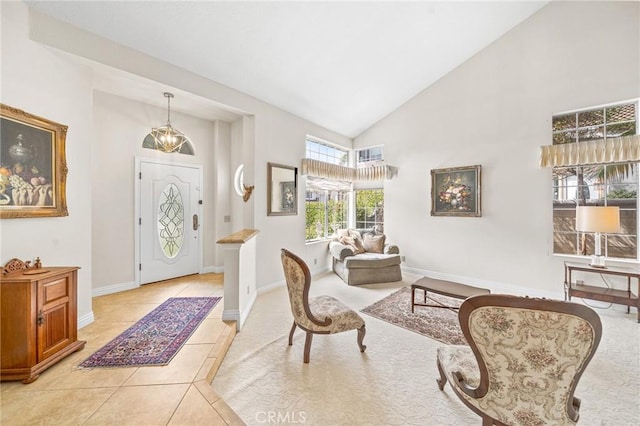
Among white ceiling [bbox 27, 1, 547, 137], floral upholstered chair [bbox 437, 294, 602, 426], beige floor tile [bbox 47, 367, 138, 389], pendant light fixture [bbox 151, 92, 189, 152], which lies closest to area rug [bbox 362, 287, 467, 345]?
floral upholstered chair [bbox 437, 294, 602, 426]

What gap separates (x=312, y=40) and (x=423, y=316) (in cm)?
397

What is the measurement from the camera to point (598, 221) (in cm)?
316

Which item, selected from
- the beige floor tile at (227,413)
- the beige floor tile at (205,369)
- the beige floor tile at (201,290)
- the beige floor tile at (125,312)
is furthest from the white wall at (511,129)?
the beige floor tile at (125,312)

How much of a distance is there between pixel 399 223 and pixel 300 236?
7.50ft

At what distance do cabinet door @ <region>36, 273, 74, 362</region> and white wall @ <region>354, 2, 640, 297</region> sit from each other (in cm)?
525

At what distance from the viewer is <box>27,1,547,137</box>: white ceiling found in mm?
2535

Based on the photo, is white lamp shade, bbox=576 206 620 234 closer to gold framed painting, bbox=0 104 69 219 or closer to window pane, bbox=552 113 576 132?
window pane, bbox=552 113 576 132

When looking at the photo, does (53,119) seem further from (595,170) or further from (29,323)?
(595,170)

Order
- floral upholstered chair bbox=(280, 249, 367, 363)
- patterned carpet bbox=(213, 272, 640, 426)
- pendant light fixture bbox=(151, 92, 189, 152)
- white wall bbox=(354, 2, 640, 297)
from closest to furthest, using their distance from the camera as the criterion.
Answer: patterned carpet bbox=(213, 272, 640, 426) < floral upholstered chair bbox=(280, 249, 367, 363) < white wall bbox=(354, 2, 640, 297) < pendant light fixture bbox=(151, 92, 189, 152)

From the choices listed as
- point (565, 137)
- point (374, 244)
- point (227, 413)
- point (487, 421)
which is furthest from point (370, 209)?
point (227, 413)

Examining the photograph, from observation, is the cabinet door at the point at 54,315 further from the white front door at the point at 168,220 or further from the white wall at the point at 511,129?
the white wall at the point at 511,129

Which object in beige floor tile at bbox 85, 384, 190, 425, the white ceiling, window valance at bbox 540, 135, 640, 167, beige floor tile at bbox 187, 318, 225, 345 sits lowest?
beige floor tile at bbox 85, 384, 190, 425

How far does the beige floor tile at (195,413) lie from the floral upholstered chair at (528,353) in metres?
1.55

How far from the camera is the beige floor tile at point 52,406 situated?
4.96 feet
